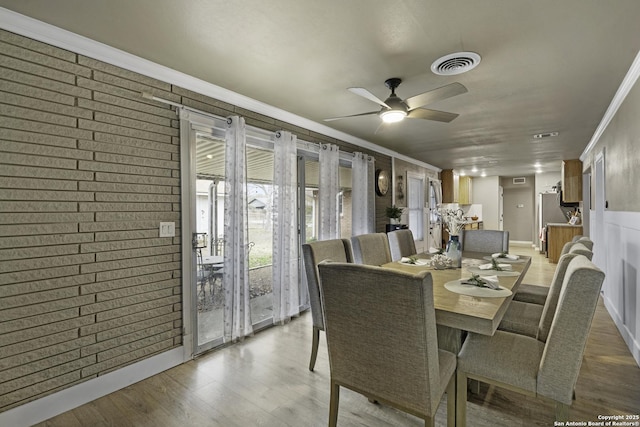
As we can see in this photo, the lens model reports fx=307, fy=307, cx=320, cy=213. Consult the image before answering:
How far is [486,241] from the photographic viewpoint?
12.3 feet

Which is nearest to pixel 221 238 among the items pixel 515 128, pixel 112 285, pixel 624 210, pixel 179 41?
pixel 112 285

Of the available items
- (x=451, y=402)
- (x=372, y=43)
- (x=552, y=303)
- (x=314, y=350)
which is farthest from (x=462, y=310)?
(x=372, y=43)

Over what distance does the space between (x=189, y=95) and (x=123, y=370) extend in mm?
2233

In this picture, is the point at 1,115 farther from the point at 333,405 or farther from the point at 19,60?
the point at 333,405

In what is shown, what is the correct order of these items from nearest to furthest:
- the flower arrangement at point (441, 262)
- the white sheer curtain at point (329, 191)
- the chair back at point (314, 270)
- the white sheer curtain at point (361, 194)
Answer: the chair back at point (314, 270) < the flower arrangement at point (441, 262) < the white sheer curtain at point (329, 191) < the white sheer curtain at point (361, 194)

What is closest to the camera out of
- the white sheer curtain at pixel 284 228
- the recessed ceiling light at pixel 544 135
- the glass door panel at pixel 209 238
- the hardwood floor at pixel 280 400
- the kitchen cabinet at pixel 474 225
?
the hardwood floor at pixel 280 400

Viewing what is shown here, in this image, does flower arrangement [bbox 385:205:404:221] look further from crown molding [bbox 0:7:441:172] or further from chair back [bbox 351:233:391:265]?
crown molding [bbox 0:7:441:172]

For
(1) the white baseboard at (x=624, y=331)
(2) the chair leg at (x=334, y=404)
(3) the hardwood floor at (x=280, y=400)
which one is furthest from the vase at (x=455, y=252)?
(1) the white baseboard at (x=624, y=331)

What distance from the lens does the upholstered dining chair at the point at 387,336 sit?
4.22 ft

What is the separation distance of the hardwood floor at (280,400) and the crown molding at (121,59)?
7.71 feet

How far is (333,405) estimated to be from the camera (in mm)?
1654

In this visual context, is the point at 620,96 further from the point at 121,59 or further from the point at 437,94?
the point at 121,59

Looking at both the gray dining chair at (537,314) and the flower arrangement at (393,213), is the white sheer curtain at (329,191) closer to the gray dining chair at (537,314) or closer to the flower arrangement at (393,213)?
the flower arrangement at (393,213)

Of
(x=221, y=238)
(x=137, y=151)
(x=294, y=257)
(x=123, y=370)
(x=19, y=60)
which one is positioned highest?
(x=19, y=60)
